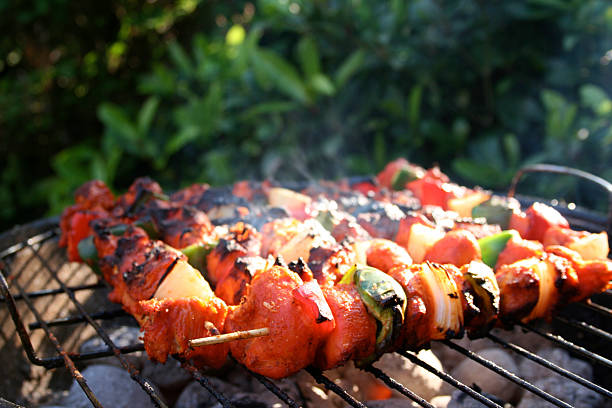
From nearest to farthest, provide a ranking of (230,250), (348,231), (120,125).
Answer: (230,250) < (348,231) < (120,125)

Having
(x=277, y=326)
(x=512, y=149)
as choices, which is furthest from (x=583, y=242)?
(x=512, y=149)

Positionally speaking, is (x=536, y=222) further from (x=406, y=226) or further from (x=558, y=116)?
(x=558, y=116)

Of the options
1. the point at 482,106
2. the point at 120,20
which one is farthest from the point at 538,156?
the point at 120,20

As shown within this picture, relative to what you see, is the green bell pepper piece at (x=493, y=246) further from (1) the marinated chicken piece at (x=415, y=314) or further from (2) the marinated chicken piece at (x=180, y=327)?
(2) the marinated chicken piece at (x=180, y=327)

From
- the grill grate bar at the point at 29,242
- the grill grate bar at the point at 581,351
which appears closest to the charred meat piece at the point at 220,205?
the grill grate bar at the point at 29,242

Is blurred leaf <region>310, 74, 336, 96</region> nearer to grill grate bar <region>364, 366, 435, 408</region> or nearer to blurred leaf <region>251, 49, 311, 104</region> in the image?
blurred leaf <region>251, 49, 311, 104</region>

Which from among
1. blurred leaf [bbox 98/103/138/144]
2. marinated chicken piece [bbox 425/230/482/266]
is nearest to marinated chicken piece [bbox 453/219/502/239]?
marinated chicken piece [bbox 425/230/482/266]

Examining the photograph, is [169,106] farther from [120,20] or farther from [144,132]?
[120,20]
